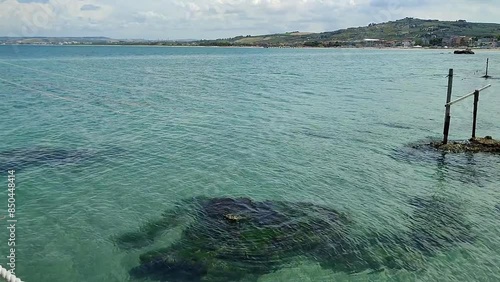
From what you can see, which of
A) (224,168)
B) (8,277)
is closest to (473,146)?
(224,168)

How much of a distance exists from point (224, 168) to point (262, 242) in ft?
35.5

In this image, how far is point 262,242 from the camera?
696 inches

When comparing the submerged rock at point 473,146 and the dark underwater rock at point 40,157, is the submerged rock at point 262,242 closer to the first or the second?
the dark underwater rock at point 40,157

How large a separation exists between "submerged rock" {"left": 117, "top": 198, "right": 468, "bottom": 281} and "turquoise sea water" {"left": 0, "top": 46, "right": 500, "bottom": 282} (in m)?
0.60

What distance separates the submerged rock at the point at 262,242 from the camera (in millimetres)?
16031

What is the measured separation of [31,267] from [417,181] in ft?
69.1

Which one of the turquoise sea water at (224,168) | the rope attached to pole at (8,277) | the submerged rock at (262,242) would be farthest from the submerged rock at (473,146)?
the rope attached to pole at (8,277)

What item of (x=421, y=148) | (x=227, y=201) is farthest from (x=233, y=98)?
(x=227, y=201)

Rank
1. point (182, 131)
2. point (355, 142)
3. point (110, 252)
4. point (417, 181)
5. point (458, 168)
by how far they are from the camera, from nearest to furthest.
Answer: point (110, 252) → point (417, 181) → point (458, 168) → point (355, 142) → point (182, 131)

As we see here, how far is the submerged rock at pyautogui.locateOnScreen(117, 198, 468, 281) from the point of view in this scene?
1603 cm

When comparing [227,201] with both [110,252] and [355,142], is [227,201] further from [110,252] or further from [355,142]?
[355,142]

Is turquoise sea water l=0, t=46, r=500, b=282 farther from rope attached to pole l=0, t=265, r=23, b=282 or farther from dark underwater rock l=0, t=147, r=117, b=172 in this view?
rope attached to pole l=0, t=265, r=23, b=282

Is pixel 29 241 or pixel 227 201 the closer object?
pixel 29 241

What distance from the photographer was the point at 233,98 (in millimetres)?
60156
